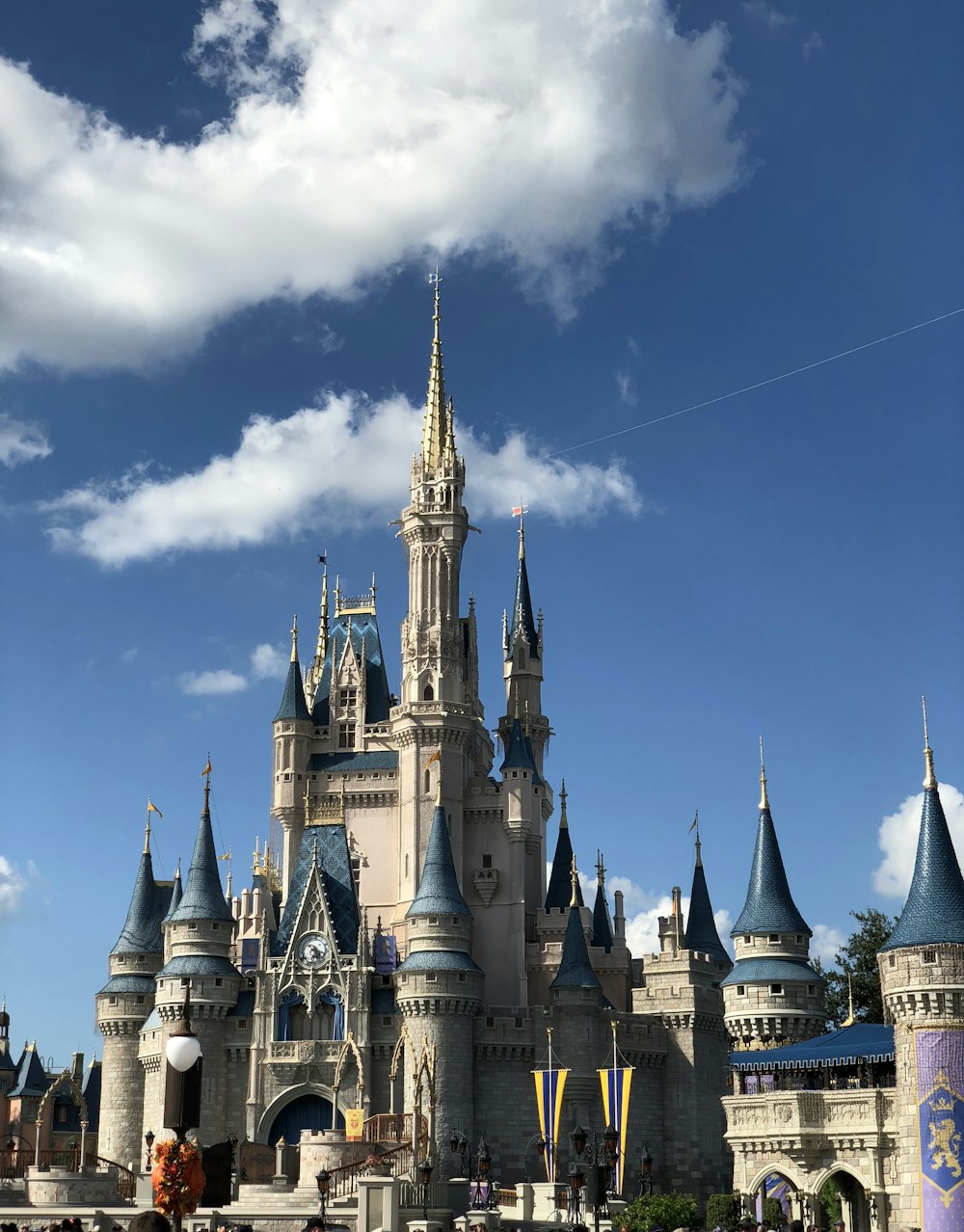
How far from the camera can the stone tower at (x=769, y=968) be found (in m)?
63.3

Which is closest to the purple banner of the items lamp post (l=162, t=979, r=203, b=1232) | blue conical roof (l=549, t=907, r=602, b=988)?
blue conical roof (l=549, t=907, r=602, b=988)

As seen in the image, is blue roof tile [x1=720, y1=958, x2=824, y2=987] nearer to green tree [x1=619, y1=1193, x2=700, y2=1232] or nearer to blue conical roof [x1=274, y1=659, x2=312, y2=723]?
green tree [x1=619, y1=1193, x2=700, y2=1232]

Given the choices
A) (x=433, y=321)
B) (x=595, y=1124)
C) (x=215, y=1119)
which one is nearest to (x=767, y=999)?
(x=595, y=1124)

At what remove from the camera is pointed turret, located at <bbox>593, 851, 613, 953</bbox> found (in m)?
76.1

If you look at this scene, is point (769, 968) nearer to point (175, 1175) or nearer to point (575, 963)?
point (575, 963)

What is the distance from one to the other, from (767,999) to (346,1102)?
55.6 ft

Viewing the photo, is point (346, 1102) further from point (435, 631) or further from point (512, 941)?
point (435, 631)

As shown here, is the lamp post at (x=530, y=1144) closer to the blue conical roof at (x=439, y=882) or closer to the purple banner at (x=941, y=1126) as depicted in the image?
the blue conical roof at (x=439, y=882)

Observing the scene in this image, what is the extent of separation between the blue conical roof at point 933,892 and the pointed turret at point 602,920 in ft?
88.6

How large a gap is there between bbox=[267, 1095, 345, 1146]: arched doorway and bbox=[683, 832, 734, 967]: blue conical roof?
17930 millimetres

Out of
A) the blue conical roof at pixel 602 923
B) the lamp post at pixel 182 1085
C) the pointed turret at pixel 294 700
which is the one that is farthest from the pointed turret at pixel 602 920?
the lamp post at pixel 182 1085

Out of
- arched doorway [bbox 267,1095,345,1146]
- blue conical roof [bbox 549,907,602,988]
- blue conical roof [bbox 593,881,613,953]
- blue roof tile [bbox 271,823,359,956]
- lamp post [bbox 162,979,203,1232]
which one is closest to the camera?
lamp post [bbox 162,979,203,1232]

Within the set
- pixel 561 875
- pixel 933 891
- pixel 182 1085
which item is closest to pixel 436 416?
pixel 561 875

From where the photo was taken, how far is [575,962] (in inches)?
2729
